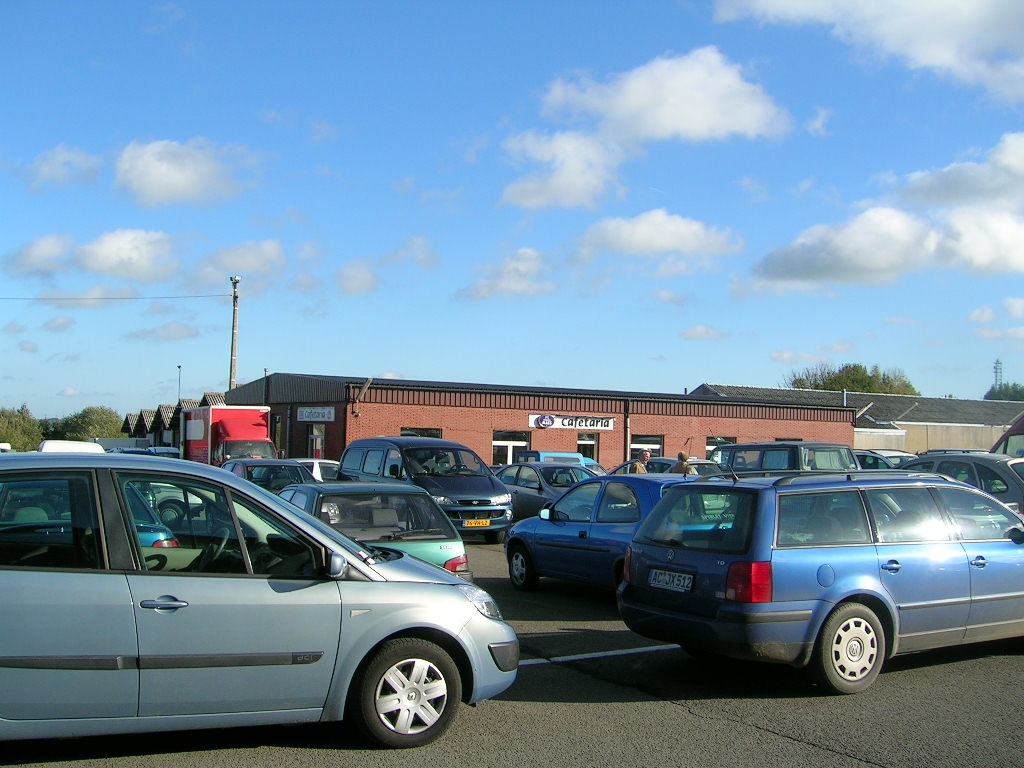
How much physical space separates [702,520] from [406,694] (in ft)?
9.58

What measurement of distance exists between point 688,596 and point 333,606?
2.94 metres

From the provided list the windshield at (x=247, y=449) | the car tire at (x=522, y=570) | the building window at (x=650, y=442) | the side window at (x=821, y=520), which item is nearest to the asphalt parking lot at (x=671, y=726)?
the side window at (x=821, y=520)

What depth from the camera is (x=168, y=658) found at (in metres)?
5.29

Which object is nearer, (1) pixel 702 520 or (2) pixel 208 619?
(2) pixel 208 619

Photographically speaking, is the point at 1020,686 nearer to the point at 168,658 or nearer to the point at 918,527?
the point at 918,527

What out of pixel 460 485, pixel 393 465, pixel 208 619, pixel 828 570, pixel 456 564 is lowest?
pixel 456 564

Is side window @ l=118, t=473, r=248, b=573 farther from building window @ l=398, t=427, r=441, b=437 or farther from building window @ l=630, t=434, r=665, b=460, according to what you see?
building window @ l=630, t=434, r=665, b=460

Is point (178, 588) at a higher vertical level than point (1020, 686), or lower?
higher

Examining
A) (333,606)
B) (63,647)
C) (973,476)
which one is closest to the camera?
(63,647)

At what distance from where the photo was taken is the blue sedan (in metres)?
10.9

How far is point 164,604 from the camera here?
5.32 metres

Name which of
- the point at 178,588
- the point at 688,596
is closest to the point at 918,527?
the point at 688,596

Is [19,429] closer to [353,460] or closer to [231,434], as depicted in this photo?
[231,434]

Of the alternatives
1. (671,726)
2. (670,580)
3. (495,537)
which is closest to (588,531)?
(670,580)
